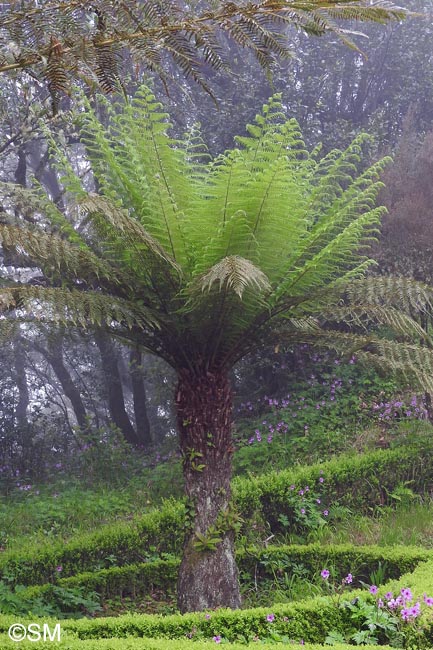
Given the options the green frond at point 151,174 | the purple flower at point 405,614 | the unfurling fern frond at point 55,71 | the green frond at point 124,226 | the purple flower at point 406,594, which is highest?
the green frond at point 151,174

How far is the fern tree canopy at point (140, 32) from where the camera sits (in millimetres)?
1587

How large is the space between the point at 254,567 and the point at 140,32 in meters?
3.74

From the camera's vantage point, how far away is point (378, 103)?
12477 millimetres

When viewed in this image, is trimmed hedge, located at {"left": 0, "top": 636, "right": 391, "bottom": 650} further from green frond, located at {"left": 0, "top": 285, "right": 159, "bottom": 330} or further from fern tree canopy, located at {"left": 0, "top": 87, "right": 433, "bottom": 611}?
green frond, located at {"left": 0, "top": 285, "right": 159, "bottom": 330}

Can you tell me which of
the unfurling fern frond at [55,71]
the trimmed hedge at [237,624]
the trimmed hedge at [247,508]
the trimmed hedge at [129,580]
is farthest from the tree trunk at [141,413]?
the unfurling fern frond at [55,71]

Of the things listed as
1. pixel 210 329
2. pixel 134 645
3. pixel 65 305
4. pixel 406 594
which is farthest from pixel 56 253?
pixel 406 594

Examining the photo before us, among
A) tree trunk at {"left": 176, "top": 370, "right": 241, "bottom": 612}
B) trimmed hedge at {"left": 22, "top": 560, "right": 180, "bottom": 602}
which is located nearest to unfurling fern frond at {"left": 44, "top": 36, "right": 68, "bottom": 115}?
tree trunk at {"left": 176, "top": 370, "right": 241, "bottom": 612}

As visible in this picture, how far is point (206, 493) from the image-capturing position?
11.5 ft

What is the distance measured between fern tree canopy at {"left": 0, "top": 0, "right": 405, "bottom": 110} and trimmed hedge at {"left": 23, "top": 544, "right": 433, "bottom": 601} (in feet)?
10.9

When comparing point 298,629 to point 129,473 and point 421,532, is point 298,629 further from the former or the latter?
point 129,473

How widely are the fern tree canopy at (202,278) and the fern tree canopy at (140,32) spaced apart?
1253mm

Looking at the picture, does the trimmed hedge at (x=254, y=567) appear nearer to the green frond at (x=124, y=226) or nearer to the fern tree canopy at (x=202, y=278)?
the fern tree canopy at (x=202, y=278)

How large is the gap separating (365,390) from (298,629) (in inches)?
229

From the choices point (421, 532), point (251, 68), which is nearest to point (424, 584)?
point (421, 532)
